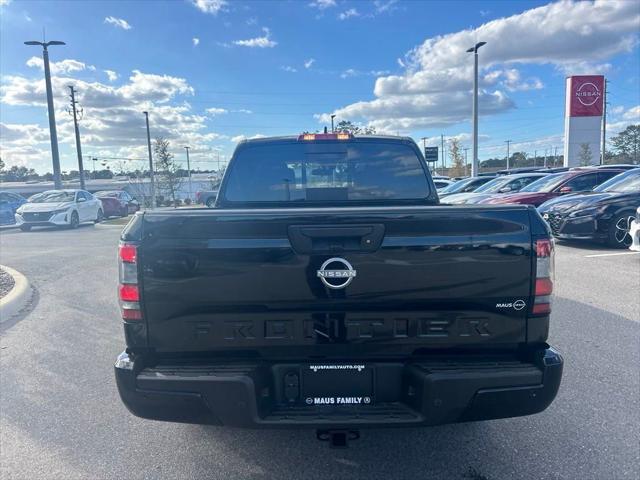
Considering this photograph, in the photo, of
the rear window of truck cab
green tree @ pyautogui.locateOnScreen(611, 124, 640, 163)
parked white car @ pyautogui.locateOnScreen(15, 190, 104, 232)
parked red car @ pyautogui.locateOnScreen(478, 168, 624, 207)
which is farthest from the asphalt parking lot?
green tree @ pyautogui.locateOnScreen(611, 124, 640, 163)

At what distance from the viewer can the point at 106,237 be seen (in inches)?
622

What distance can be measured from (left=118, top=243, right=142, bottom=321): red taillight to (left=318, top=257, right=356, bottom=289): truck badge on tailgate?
3.06 feet

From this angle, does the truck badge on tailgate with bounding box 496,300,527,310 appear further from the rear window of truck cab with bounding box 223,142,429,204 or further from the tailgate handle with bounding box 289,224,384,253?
the rear window of truck cab with bounding box 223,142,429,204

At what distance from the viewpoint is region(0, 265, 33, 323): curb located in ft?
20.1

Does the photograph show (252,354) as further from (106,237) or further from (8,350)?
(106,237)

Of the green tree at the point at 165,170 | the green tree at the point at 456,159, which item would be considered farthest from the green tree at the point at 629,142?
the green tree at the point at 165,170

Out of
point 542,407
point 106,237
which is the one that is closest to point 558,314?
point 542,407

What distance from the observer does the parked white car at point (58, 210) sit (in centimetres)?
1827

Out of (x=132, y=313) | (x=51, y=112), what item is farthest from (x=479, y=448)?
(x=51, y=112)

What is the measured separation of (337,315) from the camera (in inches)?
95.7

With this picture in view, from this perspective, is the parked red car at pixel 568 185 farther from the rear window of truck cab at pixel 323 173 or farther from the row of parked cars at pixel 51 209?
the row of parked cars at pixel 51 209

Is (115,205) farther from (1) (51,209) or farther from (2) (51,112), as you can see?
(1) (51,209)

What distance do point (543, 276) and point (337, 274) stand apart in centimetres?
105

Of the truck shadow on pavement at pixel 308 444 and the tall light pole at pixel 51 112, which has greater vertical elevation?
the tall light pole at pixel 51 112
